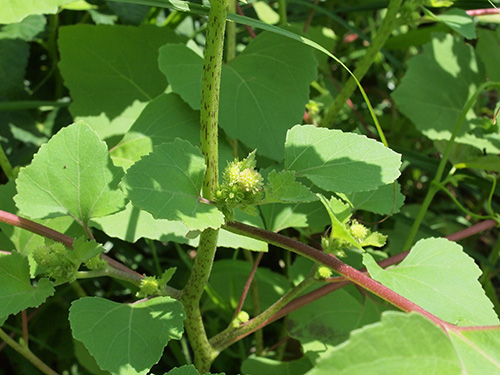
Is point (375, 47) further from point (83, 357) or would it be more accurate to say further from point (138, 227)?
point (83, 357)

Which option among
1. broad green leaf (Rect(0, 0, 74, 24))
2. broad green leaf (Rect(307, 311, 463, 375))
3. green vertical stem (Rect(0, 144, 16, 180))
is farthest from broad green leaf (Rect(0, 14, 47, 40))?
broad green leaf (Rect(307, 311, 463, 375))

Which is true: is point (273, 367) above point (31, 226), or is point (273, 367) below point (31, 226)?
below

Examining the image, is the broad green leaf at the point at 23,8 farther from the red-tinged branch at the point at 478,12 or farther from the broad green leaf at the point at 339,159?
the red-tinged branch at the point at 478,12

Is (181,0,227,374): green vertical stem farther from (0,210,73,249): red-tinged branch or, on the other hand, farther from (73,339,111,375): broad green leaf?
(73,339,111,375): broad green leaf

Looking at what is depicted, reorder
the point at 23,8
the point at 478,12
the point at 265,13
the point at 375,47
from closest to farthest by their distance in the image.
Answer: the point at 23,8 < the point at 375,47 < the point at 478,12 < the point at 265,13

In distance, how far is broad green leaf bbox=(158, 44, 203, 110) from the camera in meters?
0.90

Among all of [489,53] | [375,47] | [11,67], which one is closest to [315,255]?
[375,47]

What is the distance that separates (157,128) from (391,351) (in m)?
0.60

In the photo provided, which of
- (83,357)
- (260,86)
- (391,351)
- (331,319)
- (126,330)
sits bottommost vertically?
(83,357)

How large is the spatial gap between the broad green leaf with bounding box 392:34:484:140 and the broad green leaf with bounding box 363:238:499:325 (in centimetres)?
49

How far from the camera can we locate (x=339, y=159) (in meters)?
0.61

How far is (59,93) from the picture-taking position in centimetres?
125

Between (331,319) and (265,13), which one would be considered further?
(265,13)

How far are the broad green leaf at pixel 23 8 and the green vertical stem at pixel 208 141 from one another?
225mm
